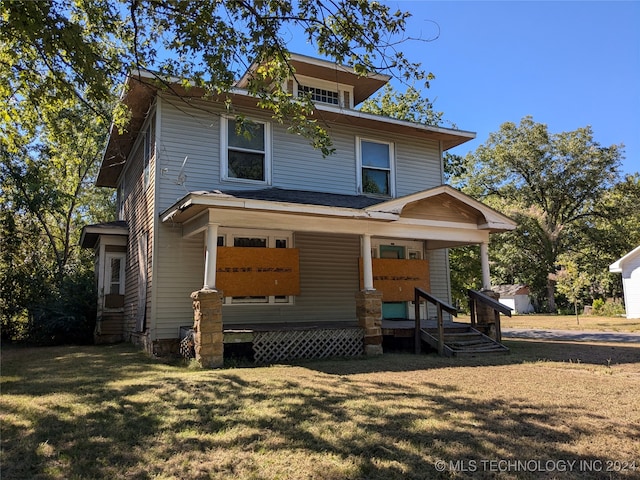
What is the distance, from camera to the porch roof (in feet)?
27.0

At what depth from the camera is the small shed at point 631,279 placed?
23.2 meters

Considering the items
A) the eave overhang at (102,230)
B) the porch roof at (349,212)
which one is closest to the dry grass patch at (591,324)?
the porch roof at (349,212)

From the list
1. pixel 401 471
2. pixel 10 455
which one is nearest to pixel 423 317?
pixel 401 471

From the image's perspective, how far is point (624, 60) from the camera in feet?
38.5

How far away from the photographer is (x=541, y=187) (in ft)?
123

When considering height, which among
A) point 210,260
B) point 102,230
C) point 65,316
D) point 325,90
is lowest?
point 65,316

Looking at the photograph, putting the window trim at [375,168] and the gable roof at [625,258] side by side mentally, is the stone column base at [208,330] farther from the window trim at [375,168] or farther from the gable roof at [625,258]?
the gable roof at [625,258]

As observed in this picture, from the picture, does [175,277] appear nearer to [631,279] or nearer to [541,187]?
[631,279]

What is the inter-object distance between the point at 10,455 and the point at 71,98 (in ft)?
18.2

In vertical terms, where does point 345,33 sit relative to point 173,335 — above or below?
above

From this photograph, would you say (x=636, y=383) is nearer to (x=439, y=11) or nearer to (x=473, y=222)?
(x=473, y=222)

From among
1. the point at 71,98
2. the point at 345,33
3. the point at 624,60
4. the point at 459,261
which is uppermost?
the point at 624,60

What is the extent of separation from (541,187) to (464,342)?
32.3 m

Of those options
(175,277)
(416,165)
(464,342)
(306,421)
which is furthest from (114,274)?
(306,421)
